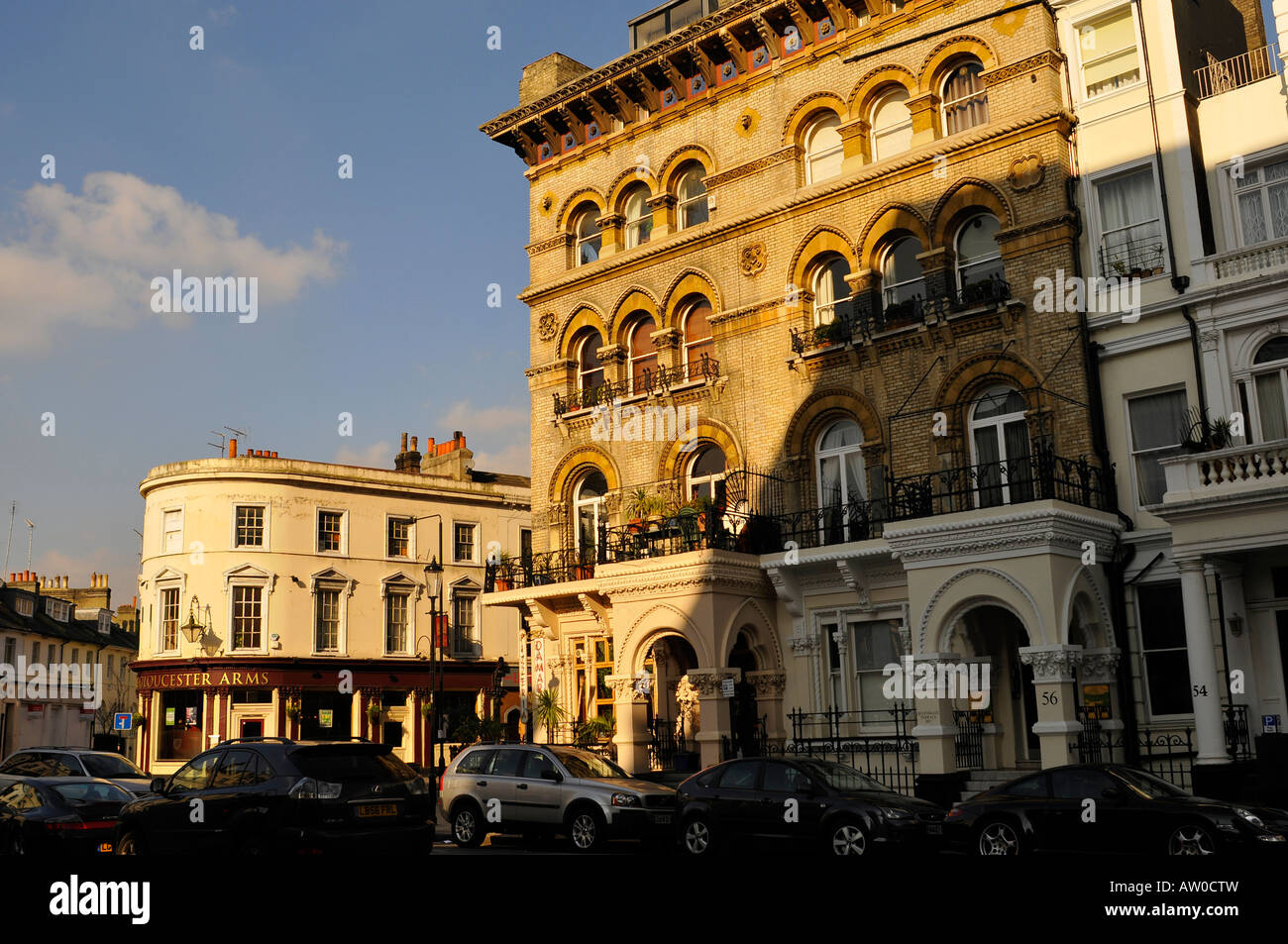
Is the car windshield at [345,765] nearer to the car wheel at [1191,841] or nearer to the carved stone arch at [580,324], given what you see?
the car wheel at [1191,841]

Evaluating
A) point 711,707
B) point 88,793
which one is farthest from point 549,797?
point 88,793

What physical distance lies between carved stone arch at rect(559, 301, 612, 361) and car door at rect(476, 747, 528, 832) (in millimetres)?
12753

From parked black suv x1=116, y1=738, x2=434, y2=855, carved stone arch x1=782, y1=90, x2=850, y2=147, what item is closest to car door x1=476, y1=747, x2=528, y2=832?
parked black suv x1=116, y1=738, x2=434, y2=855

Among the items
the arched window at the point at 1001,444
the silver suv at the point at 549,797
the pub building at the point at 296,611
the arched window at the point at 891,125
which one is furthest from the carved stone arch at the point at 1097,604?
the pub building at the point at 296,611

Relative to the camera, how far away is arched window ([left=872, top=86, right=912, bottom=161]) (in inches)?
956

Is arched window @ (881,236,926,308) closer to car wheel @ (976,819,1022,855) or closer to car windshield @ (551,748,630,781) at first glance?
car windshield @ (551,748,630,781)

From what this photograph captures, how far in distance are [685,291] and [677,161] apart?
3.29 metres

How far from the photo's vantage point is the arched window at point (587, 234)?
2978 cm

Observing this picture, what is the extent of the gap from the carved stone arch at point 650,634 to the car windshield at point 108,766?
9.08 m

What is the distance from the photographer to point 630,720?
77.4ft

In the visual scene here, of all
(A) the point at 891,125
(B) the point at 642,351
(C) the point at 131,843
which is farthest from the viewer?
(B) the point at 642,351

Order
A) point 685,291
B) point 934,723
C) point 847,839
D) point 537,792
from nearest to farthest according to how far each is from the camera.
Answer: point 847,839 < point 537,792 < point 934,723 < point 685,291

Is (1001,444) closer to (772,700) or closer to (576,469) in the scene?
(772,700)
